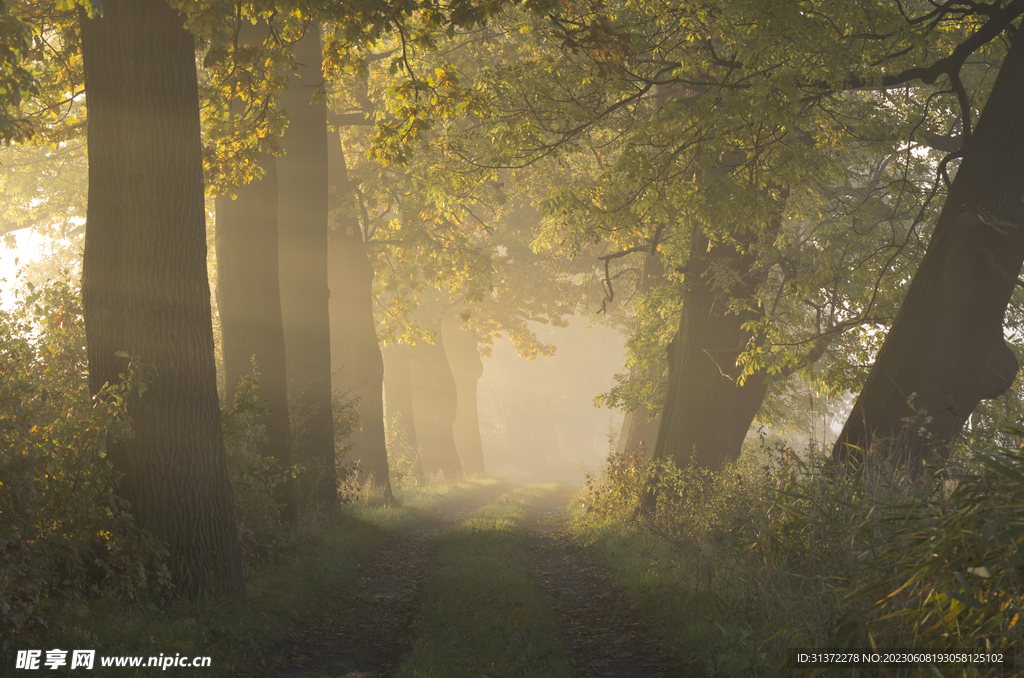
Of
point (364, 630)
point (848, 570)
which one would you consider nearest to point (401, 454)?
point (364, 630)

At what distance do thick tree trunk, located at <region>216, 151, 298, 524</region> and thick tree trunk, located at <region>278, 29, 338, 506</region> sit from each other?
158 centimetres

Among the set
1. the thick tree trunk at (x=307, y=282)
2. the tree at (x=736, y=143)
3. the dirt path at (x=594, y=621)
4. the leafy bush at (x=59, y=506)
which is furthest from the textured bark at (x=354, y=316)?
the leafy bush at (x=59, y=506)

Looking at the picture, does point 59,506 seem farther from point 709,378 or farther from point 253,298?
point 709,378

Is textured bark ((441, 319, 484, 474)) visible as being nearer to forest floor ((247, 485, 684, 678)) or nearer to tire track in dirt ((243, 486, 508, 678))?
forest floor ((247, 485, 684, 678))

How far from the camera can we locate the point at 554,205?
1127 cm

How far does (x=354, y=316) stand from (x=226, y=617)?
1380 cm

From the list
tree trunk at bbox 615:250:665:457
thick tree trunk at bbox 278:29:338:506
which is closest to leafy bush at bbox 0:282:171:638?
thick tree trunk at bbox 278:29:338:506

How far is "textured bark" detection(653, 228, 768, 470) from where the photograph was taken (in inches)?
A: 528

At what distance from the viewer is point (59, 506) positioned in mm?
5859

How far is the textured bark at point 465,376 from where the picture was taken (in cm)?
3672

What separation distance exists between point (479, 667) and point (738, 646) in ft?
7.51

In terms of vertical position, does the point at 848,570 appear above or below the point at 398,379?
below

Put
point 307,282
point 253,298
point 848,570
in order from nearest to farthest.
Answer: point 848,570
point 253,298
point 307,282

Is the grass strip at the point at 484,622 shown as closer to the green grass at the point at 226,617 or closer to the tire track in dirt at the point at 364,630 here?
the tire track in dirt at the point at 364,630
